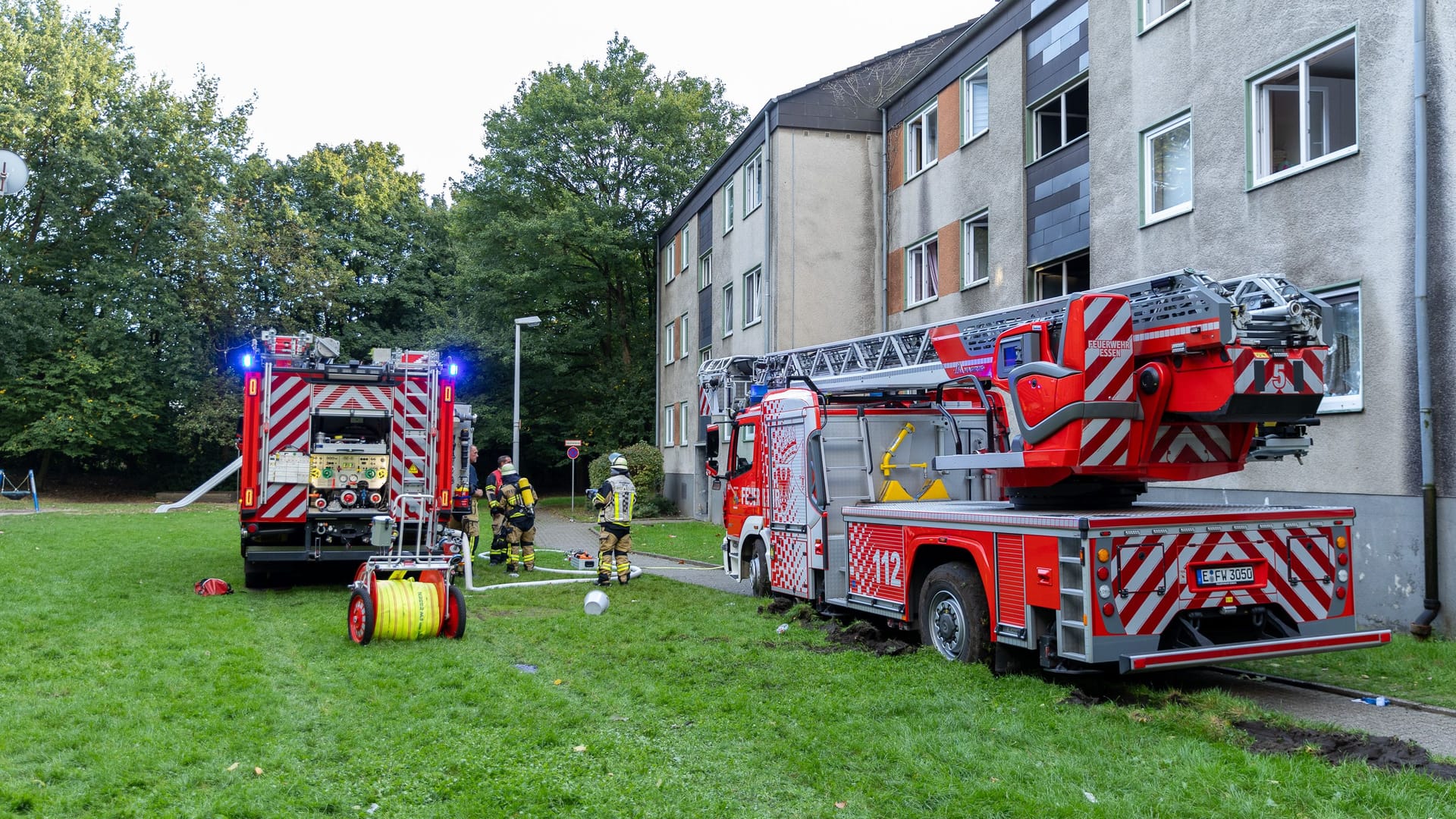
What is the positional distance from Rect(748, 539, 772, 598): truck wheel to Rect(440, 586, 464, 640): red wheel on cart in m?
3.88

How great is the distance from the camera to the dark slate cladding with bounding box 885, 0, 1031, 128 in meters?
17.8

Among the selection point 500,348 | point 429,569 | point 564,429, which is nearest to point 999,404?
point 429,569

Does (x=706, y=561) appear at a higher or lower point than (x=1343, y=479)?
lower

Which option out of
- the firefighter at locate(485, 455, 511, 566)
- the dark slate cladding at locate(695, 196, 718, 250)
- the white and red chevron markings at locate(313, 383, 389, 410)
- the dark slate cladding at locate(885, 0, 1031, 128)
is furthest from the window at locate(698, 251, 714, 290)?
the white and red chevron markings at locate(313, 383, 389, 410)

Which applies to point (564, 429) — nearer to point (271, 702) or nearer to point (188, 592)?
point (188, 592)

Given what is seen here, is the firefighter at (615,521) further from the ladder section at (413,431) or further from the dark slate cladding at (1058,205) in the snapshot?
the dark slate cladding at (1058,205)

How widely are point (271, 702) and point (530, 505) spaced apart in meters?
8.32

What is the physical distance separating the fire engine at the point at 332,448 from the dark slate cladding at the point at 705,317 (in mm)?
16148

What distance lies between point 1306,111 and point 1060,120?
5519mm

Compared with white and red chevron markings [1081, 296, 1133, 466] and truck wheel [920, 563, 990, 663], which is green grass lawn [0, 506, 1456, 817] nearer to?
truck wheel [920, 563, 990, 663]

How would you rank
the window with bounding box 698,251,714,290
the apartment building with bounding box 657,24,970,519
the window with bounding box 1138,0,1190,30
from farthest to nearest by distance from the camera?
1. the window with bounding box 698,251,714,290
2. the apartment building with bounding box 657,24,970,519
3. the window with bounding box 1138,0,1190,30

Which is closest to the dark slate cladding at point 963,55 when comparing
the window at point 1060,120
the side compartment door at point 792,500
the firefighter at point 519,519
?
the window at point 1060,120

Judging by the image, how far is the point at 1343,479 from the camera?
10.7m

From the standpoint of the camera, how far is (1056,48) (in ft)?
54.3
